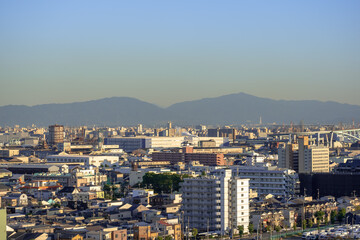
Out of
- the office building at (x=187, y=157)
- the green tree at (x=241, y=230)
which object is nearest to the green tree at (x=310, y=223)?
the green tree at (x=241, y=230)

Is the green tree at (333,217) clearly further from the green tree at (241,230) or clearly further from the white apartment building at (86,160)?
the white apartment building at (86,160)

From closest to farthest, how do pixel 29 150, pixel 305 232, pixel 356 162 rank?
pixel 305 232 < pixel 356 162 < pixel 29 150

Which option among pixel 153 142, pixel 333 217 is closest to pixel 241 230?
pixel 333 217

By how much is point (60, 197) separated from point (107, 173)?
12.5m

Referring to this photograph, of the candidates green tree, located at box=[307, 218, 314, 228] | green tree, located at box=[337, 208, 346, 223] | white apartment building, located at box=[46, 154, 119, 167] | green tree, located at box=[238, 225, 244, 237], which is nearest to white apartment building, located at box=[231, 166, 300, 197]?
green tree, located at box=[337, 208, 346, 223]

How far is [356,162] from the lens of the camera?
37.8 meters

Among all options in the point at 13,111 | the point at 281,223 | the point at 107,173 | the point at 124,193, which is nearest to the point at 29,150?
the point at 107,173

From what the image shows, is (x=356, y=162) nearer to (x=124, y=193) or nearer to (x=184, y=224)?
(x=124, y=193)

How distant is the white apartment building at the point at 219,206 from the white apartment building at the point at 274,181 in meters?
8.96

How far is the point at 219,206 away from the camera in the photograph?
2322 cm

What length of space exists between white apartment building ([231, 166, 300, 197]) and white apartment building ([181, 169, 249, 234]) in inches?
353

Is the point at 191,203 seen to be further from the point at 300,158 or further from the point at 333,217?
the point at 300,158

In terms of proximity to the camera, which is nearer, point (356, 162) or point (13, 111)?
point (356, 162)

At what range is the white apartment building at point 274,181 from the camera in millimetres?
32719
